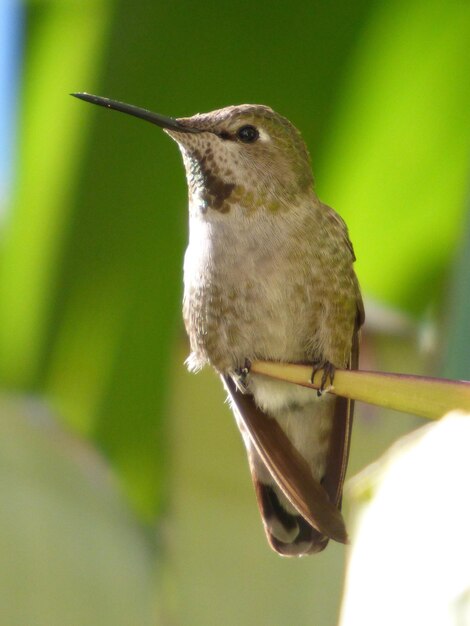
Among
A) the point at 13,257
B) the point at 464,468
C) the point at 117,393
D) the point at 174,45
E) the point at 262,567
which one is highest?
the point at 174,45

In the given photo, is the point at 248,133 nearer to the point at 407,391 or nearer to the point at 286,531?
the point at 286,531

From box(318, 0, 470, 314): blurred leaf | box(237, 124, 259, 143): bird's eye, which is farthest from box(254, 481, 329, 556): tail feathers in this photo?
box(237, 124, 259, 143): bird's eye

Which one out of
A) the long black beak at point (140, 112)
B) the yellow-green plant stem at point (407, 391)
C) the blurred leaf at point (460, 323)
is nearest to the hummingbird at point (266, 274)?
the long black beak at point (140, 112)

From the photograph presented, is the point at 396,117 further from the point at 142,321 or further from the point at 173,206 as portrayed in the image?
the point at 142,321

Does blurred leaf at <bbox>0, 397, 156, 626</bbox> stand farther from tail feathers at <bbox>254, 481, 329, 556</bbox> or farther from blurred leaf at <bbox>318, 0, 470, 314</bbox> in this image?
blurred leaf at <bbox>318, 0, 470, 314</bbox>

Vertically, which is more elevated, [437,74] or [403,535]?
[437,74]

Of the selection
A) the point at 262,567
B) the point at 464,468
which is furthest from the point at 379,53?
the point at 464,468

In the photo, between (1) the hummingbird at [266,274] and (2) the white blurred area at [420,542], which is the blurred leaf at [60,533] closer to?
(1) the hummingbird at [266,274]
